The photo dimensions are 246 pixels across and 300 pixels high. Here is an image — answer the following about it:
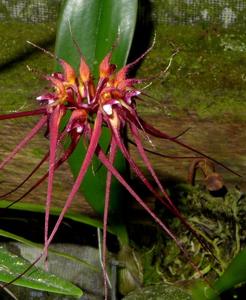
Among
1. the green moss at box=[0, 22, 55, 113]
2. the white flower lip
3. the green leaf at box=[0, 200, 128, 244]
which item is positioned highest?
the white flower lip

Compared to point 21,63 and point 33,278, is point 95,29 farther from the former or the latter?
point 33,278

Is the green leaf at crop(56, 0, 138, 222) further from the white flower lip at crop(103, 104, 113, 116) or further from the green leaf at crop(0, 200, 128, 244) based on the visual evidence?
the white flower lip at crop(103, 104, 113, 116)

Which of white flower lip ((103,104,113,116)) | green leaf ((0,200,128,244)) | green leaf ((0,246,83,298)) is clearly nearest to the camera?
white flower lip ((103,104,113,116))

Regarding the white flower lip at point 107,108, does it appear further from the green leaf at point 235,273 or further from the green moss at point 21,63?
the green moss at point 21,63

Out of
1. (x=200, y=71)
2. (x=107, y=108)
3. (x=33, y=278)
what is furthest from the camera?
(x=200, y=71)

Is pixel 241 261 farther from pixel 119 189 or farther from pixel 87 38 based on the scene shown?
pixel 87 38

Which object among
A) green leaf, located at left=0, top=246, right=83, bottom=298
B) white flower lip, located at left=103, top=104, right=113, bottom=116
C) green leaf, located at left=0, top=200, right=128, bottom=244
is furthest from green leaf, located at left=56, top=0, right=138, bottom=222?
white flower lip, located at left=103, top=104, right=113, bottom=116

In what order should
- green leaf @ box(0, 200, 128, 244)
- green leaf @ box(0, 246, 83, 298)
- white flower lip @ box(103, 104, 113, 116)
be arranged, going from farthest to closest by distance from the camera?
green leaf @ box(0, 200, 128, 244)
green leaf @ box(0, 246, 83, 298)
white flower lip @ box(103, 104, 113, 116)

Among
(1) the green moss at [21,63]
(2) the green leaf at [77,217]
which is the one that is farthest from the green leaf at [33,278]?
(1) the green moss at [21,63]

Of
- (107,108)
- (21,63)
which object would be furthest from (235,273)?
(21,63)
